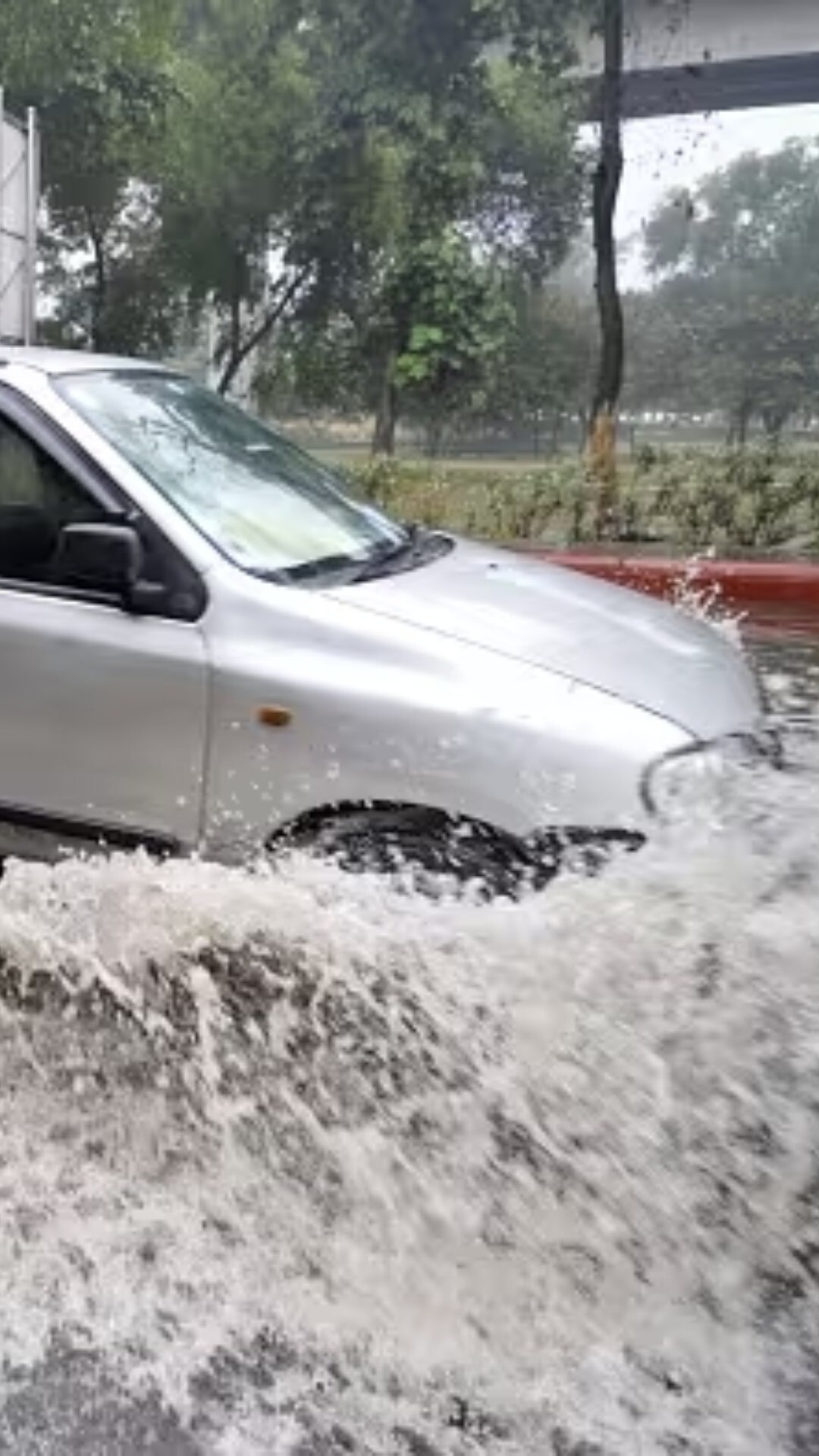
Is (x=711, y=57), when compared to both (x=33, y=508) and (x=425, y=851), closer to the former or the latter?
(x=33, y=508)

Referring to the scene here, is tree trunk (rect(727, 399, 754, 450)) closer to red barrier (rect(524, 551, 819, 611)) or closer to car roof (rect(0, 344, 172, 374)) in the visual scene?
red barrier (rect(524, 551, 819, 611))

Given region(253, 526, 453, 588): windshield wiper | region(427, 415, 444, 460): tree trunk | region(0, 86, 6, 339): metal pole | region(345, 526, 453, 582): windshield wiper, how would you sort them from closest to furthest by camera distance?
1. region(253, 526, 453, 588): windshield wiper
2. region(345, 526, 453, 582): windshield wiper
3. region(0, 86, 6, 339): metal pole
4. region(427, 415, 444, 460): tree trunk

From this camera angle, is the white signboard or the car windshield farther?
the white signboard

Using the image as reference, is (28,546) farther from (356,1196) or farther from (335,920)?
(356,1196)

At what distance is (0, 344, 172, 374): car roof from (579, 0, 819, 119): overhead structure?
9918 mm

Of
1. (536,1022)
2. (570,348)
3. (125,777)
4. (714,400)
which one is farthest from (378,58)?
(536,1022)

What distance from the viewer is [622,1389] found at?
2.35m

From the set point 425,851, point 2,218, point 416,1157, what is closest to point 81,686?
point 425,851

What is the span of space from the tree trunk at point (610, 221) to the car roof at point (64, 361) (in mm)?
8246

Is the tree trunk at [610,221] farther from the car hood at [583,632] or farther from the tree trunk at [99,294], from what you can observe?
the car hood at [583,632]

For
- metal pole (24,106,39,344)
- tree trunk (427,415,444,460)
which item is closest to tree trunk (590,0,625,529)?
tree trunk (427,415,444,460)

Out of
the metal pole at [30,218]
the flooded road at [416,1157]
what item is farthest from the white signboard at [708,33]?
the flooded road at [416,1157]

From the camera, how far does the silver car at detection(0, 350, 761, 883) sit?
3.35m

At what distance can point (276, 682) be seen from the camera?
350 centimetres
